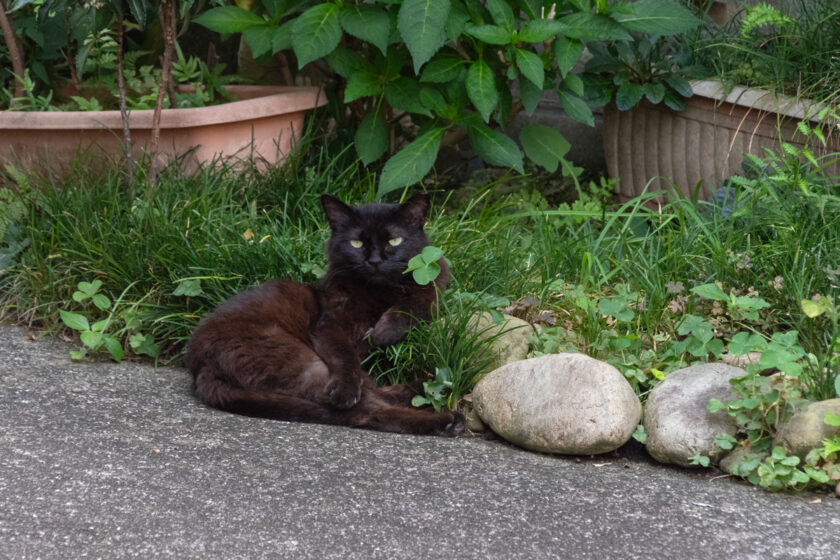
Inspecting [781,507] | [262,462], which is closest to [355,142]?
[262,462]

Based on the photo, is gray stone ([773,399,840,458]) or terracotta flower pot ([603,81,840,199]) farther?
terracotta flower pot ([603,81,840,199])

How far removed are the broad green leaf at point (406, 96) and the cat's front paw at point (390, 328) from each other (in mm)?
1358

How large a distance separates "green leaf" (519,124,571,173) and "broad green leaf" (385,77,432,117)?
594 mm

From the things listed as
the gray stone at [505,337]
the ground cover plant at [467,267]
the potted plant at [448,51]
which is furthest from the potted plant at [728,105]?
the gray stone at [505,337]

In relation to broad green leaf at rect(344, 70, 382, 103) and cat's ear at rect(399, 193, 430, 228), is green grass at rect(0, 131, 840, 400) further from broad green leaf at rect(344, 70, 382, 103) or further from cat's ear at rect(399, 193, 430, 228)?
broad green leaf at rect(344, 70, 382, 103)

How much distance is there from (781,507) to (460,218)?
2.14 m

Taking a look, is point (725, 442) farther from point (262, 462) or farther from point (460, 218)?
point (460, 218)

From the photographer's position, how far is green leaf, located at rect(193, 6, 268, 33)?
13.5 ft

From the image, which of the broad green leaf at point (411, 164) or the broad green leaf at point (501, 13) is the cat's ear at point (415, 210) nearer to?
the broad green leaf at point (411, 164)

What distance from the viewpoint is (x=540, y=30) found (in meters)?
3.77

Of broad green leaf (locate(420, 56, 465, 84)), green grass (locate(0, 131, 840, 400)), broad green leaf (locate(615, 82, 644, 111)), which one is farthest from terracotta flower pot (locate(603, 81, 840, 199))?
broad green leaf (locate(420, 56, 465, 84))

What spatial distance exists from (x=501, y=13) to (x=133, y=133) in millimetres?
1723

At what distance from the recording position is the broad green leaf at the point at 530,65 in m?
3.73

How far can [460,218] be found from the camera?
405 cm
